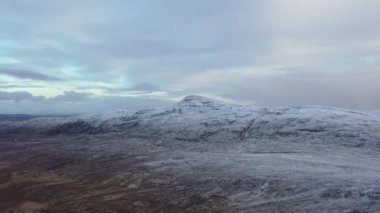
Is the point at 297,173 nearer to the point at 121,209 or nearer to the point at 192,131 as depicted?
the point at 121,209

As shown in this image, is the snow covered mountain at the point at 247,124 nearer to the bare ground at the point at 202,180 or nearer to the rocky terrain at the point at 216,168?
the rocky terrain at the point at 216,168

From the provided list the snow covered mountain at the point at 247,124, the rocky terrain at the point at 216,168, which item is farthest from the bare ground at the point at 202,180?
the snow covered mountain at the point at 247,124

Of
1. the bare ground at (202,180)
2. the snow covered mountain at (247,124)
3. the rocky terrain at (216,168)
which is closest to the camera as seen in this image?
the bare ground at (202,180)

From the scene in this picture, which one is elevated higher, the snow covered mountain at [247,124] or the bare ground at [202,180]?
the snow covered mountain at [247,124]

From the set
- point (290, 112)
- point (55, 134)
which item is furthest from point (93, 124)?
point (290, 112)

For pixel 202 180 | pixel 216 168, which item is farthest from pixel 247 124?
pixel 202 180

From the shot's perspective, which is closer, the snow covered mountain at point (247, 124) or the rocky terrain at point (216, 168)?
the rocky terrain at point (216, 168)
